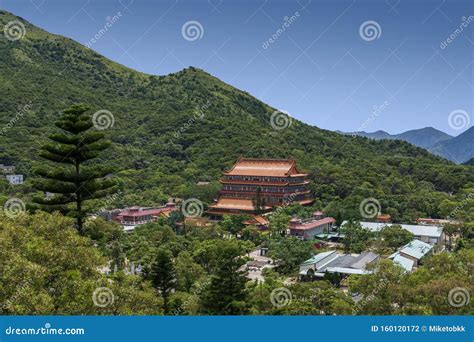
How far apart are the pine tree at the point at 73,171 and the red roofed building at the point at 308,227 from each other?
14.6 meters

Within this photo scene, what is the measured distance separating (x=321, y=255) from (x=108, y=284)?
1402 cm

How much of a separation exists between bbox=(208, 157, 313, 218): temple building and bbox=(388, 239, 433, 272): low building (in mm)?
10975

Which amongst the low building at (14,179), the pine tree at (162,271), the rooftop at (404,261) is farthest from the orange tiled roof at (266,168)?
the pine tree at (162,271)

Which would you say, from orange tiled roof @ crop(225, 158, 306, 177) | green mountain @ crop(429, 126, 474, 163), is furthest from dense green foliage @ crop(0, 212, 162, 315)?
green mountain @ crop(429, 126, 474, 163)

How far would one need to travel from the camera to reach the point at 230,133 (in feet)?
173

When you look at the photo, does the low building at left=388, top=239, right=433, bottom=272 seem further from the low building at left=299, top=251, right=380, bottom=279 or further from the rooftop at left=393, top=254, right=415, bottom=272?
the low building at left=299, top=251, right=380, bottom=279

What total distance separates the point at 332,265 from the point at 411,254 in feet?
12.5

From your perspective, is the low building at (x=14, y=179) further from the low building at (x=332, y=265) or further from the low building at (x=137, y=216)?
the low building at (x=332, y=265)

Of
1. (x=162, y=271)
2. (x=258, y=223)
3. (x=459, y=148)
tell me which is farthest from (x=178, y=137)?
(x=459, y=148)

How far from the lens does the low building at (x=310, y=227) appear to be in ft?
86.4

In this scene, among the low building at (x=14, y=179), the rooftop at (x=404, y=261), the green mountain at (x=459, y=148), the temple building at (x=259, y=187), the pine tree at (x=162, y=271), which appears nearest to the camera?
the pine tree at (x=162, y=271)

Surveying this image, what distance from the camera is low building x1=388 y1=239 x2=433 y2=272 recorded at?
19859 millimetres

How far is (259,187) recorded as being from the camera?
33.1 m

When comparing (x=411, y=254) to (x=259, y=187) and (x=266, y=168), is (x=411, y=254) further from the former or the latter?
(x=266, y=168)
